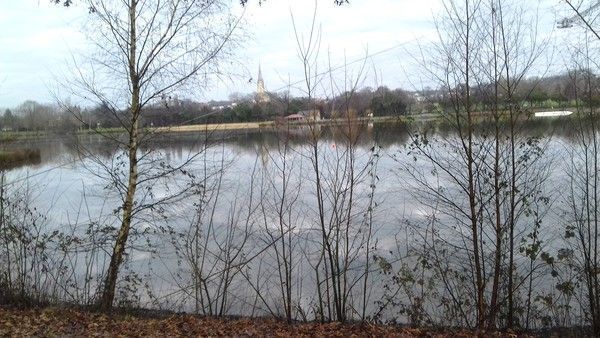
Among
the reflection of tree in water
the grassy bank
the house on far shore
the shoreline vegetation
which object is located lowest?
the grassy bank

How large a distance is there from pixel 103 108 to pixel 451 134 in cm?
730

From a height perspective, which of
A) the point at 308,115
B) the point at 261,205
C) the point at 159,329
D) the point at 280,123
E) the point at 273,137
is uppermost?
the point at 308,115

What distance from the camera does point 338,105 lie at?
1094cm

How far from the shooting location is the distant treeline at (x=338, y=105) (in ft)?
33.9

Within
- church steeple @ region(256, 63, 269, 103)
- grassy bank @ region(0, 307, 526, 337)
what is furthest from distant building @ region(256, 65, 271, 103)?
grassy bank @ region(0, 307, 526, 337)

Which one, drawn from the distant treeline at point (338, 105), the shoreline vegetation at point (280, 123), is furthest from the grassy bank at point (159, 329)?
the distant treeline at point (338, 105)

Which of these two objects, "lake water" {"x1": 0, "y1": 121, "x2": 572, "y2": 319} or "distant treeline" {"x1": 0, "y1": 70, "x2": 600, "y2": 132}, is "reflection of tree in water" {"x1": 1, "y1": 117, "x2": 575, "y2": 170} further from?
"distant treeline" {"x1": 0, "y1": 70, "x2": 600, "y2": 132}

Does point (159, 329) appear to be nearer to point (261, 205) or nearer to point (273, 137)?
point (261, 205)

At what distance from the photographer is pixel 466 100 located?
9930 mm

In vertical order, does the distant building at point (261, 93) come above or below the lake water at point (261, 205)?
above

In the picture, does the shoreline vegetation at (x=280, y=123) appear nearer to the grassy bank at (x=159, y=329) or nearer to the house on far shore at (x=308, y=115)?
the house on far shore at (x=308, y=115)

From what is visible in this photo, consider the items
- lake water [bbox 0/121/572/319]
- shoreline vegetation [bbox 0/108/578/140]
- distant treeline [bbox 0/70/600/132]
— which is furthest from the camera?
lake water [bbox 0/121/572/319]

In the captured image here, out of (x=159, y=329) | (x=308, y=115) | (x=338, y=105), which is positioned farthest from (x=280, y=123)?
(x=159, y=329)

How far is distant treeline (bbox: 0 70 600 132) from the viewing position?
10.3m
